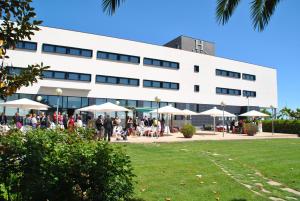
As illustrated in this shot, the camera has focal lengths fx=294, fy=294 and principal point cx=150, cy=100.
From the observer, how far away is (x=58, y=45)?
106ft

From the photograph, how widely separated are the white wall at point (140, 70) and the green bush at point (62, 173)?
25876 millimetres

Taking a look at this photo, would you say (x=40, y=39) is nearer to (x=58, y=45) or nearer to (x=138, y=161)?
(x=58, y=45)

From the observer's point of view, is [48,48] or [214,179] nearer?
[214,179]

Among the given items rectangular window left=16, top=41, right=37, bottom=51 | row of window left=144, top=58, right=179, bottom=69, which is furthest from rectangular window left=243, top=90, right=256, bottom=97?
rectangular window left=16, top=41, right=37, bottom=51

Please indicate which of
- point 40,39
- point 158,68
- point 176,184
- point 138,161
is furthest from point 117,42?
point 176,184

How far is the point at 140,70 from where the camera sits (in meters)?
37.9

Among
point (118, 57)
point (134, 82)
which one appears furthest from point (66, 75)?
point (134, 82)

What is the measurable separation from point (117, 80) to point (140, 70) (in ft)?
12.0

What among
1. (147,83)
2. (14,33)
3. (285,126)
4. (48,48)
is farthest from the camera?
(147,83)

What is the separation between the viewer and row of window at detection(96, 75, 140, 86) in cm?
3478

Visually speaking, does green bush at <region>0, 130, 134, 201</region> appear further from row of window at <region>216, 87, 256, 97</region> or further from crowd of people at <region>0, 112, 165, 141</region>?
row of window at <region>216, 87, 256, 97</region>

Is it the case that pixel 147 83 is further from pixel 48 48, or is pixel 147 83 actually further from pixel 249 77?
pixel 249 77

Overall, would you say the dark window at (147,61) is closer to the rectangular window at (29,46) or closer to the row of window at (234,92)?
the row of window at (234,92)

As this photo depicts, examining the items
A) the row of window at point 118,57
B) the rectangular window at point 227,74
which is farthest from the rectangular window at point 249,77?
the row of window at point 118,57
